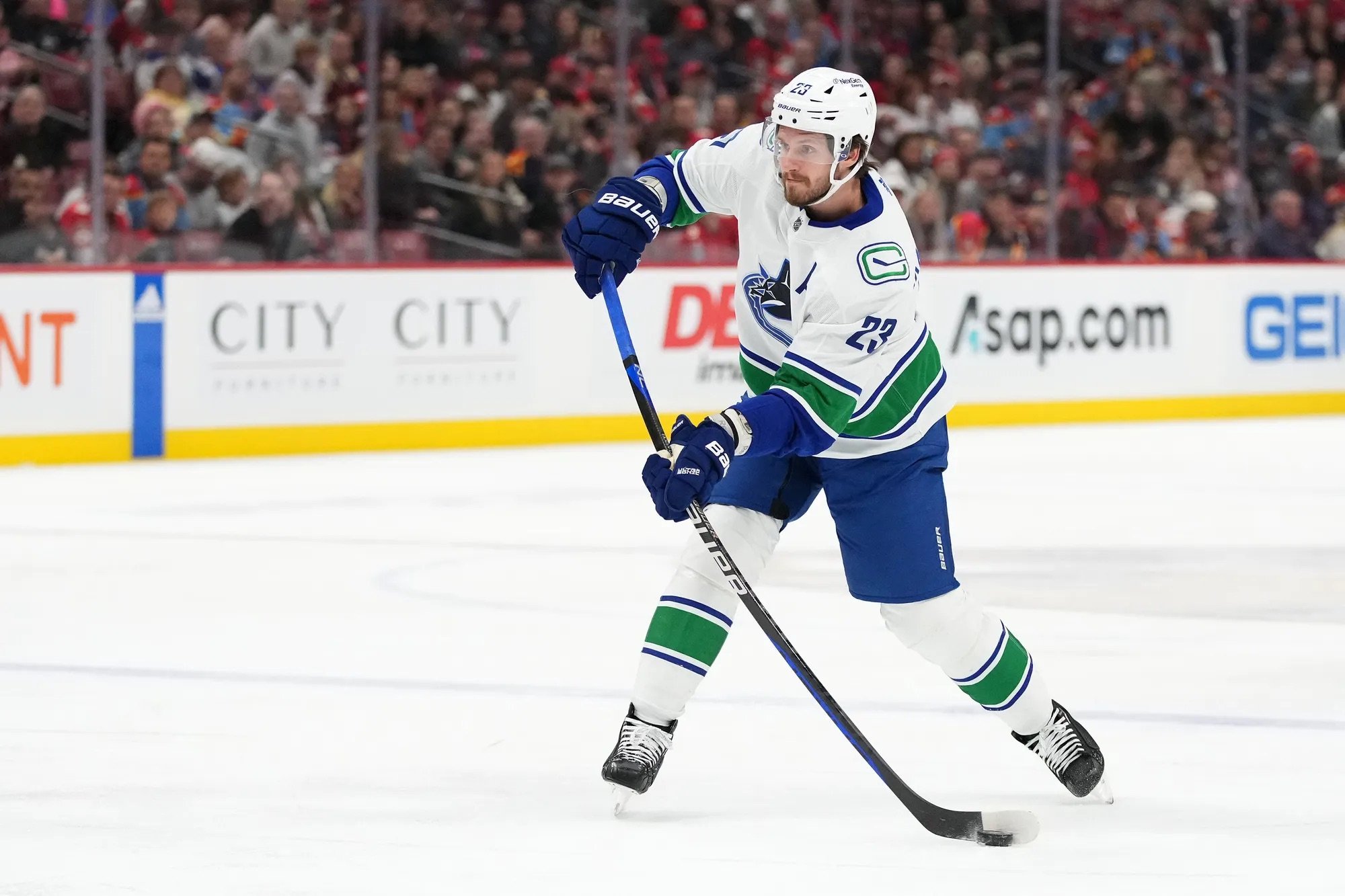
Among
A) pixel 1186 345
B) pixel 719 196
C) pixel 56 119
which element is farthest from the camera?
pixel 1186 345

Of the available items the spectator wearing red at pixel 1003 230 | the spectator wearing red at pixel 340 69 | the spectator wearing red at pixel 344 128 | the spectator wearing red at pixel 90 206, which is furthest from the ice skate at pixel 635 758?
the spectator wearing red at pixel 1003 230

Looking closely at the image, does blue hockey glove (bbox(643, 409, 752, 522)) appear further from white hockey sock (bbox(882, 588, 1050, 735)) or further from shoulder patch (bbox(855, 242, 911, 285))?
white hockey sock (bbox(882, 588, 1050, 735))

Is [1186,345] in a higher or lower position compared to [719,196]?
lower

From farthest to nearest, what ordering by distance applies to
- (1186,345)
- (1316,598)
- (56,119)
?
(1186,345), (56,119), (1316,598)

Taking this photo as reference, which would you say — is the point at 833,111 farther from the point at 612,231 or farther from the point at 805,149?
the point at 612,231

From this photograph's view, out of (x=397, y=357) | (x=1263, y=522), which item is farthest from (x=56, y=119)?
(x=1263, y=522)

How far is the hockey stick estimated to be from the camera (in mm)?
3369

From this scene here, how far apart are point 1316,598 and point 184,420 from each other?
5.19 m

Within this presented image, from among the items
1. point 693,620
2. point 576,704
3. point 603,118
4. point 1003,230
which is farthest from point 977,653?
point 1003,230

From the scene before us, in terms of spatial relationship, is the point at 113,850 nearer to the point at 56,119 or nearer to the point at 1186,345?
the point at 56,119

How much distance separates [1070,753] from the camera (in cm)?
366

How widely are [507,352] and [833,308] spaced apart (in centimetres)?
689

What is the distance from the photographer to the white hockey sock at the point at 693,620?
12.0ft

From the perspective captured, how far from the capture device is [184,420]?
9492 mm
